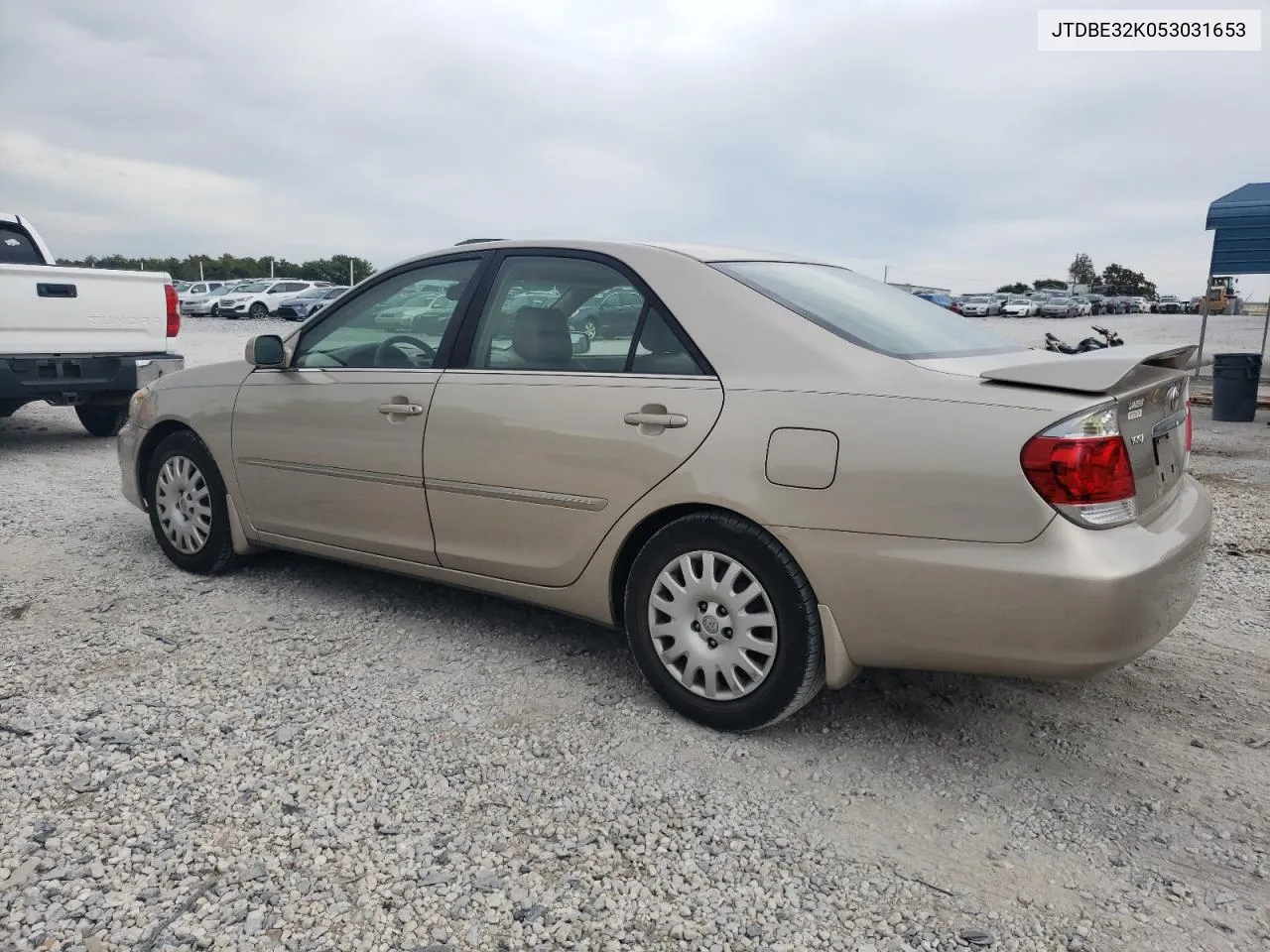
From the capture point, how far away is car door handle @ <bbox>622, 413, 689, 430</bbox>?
306cm

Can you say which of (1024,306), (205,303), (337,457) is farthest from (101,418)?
(1024,306)

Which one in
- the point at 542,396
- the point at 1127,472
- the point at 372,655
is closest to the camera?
the point at 1127,472

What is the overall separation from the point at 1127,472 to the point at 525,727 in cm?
196

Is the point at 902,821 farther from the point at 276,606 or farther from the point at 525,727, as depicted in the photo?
the point at 276,606

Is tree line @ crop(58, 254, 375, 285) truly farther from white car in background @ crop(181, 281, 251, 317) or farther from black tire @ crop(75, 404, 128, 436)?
black tire @ crop(75, 404, 128, 436)

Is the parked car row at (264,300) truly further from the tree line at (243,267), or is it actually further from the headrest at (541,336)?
the headrest at (541,336)

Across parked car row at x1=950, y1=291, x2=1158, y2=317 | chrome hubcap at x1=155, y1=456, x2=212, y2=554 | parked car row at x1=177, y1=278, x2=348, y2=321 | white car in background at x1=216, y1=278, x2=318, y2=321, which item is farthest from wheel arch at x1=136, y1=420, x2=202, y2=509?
parked car row at x1=950, y1=291, x2=1158, y2=317

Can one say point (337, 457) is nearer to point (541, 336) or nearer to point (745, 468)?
point (541, 336)

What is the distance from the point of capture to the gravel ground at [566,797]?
88.6 inches

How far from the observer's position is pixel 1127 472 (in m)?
2.62

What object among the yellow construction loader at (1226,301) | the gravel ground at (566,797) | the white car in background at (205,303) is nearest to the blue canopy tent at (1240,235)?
the gravel ground at (566,797)

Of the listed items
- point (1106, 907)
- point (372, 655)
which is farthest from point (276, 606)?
point (1106, 907)

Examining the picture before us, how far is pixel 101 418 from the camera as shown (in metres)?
9.30

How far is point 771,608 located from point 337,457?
2016 mm
